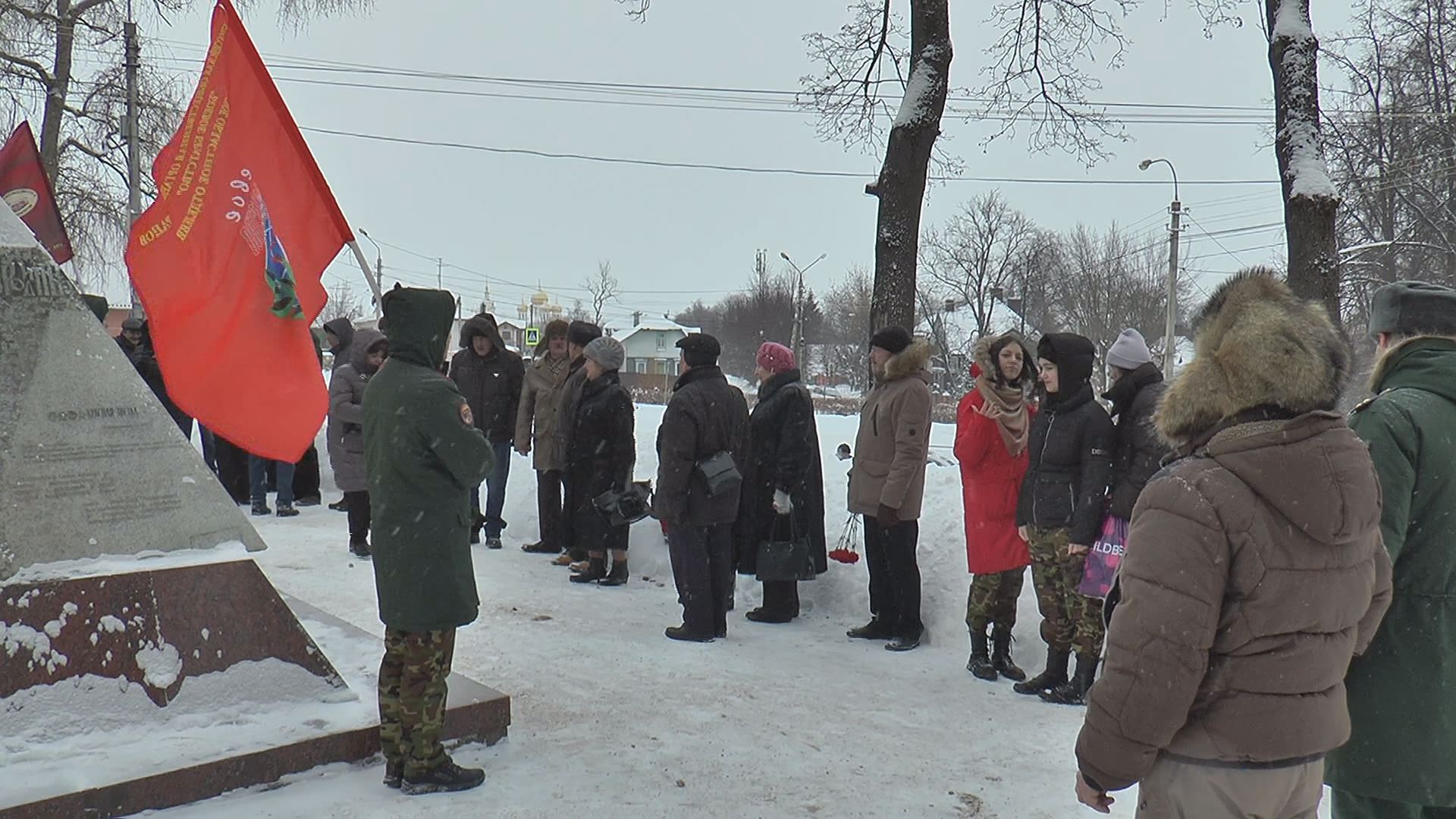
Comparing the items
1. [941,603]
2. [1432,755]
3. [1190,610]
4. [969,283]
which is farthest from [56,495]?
[969,283]

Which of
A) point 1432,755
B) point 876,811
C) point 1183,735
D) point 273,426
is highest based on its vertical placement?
point 273,426

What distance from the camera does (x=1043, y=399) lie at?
17.3ft

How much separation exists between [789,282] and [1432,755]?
2593 inches

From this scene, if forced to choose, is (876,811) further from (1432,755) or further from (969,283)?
(969,283)

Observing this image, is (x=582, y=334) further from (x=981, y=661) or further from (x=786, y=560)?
(x=981, y=661)

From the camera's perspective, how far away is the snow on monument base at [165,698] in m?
3.38

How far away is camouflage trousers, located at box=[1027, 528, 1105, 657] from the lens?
16.3 ft

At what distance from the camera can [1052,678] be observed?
207 inches

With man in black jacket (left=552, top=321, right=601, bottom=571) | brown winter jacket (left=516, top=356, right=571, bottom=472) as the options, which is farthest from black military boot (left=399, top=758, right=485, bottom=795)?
brown winter jacket (left=516, top=356, right=571, bottom=472)

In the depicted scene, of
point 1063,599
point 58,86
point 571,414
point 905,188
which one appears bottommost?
point 1063,599

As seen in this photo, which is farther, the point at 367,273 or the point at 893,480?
the point at 893,480

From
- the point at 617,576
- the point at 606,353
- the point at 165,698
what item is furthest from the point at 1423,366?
the point at 617,576

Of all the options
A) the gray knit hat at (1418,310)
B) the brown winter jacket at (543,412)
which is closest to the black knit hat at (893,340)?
the brown winter jacket at (543,412)

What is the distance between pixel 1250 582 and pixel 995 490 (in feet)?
11.7
